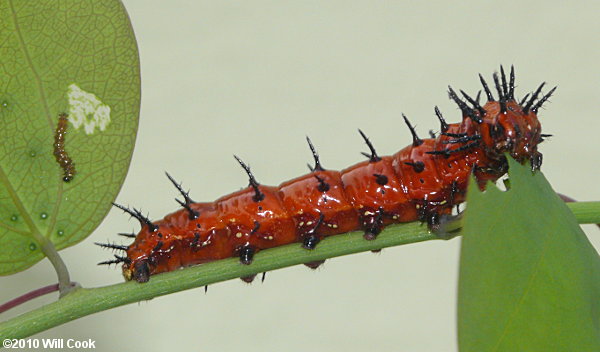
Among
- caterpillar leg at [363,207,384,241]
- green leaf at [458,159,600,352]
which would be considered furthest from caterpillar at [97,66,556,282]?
green leaf at [458,159,600,352]

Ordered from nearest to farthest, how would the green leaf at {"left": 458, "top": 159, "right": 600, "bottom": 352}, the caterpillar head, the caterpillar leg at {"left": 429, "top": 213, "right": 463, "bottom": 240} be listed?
the green leaf at {"left": 458, "top": 159, "right": 600, "bottom": 352} → the caterpillar leg at {"left": 429, "top": 213, "right": 463, "bottom": 240} → the caterpillar head

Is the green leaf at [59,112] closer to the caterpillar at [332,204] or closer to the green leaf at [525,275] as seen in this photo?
the caterpillar at [332,204]

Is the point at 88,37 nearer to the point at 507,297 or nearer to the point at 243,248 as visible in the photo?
the point at 243,248

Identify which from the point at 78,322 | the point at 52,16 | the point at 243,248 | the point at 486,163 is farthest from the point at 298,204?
the point at 78,322

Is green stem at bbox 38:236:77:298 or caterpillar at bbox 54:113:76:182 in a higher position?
caterpillar at bbox 54:113:76:182

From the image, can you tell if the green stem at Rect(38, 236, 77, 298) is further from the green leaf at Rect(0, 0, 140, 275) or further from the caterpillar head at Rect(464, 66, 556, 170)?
the caterpillar head at Rect(464, 66, 556, 170)
